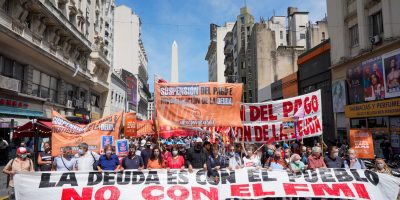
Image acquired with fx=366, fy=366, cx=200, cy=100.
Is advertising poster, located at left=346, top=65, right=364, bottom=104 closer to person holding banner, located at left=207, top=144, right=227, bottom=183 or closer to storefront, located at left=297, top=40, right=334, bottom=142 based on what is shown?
storefront, located at left=297, top=40, right=334, bottom=142

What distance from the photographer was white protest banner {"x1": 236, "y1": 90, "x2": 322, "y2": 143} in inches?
393

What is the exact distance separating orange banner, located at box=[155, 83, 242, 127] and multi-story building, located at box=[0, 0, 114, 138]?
11793 millimetres

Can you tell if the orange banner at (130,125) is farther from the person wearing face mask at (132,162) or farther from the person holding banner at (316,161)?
the person holding banner at (316,161)

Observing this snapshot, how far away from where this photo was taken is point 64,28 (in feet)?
89.4

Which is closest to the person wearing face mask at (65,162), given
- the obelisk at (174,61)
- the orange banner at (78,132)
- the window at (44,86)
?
the orange banner at (78,132)

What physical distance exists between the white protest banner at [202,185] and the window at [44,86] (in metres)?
18.2

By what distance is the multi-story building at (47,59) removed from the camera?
19703 millimetres

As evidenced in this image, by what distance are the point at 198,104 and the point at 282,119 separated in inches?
98.2

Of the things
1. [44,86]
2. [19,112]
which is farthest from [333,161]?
A: [44,86]

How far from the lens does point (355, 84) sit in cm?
2248

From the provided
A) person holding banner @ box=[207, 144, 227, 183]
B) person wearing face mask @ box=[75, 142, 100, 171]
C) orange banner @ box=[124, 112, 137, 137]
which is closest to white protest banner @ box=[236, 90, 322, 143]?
person holding banner @ box=[207, 144, 227, 183]

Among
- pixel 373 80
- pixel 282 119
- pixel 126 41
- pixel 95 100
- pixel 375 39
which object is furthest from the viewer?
pixel 126 41

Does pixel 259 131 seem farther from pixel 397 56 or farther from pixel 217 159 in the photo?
pixel 397 56

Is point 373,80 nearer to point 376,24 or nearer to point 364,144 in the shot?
point 376,24
